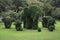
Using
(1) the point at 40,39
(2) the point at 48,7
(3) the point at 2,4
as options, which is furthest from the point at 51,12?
(1) the point at 40,39

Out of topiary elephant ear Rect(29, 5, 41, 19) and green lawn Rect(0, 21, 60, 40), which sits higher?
topiary elephant ear Rect(29, 5, 41, 19)

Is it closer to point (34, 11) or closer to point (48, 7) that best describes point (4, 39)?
point (34, 11)

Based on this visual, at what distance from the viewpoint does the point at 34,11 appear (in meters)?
23.4

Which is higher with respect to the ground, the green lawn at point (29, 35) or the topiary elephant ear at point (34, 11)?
the topiary elephant ear at point (34, 11)

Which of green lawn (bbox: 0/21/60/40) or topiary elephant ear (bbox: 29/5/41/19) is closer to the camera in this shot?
green lawn (bbox: 0/21/60/40)

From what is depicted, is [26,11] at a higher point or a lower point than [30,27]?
higher

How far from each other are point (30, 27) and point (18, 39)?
8.58 metres

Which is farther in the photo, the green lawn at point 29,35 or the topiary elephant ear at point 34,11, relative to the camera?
the topiary elephant ear at point 34,11

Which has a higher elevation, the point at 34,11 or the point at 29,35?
the point at 34,11

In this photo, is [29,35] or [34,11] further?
[34,11]

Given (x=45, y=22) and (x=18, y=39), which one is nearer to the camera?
(x=18, y=39)

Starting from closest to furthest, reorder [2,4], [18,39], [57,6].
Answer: [18,39], [2,4], [57,6]

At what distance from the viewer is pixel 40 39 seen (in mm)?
15211

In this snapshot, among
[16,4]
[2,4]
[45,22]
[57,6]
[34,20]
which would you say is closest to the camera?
[34,20]
